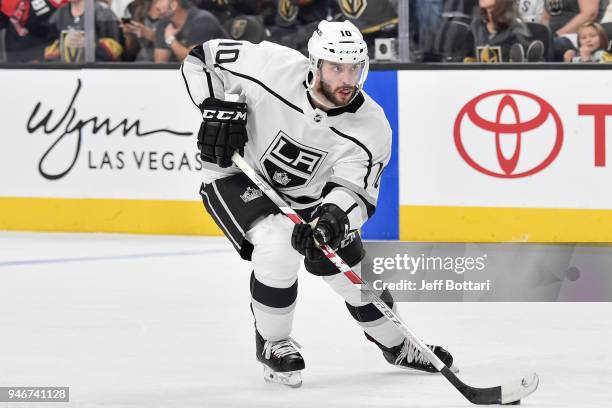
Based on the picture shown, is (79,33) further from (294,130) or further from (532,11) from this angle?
(294,130)

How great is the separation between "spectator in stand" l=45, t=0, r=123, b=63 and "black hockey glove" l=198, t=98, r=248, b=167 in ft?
9.09

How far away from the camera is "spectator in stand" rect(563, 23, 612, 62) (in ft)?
17.2

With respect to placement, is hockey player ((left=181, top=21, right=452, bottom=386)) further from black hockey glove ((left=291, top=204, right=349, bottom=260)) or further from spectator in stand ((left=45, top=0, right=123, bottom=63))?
spectator in stand ((left=45, top=0, right=123, bottom=63))

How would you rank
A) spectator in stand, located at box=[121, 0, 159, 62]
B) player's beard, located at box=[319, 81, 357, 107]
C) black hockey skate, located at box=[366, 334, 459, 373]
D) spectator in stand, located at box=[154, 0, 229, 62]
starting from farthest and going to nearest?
spectator in stand, located at box=[121, 0, 159, 62]
spectator in stand, located at box=[154, 0, 229, 62]
black hockey skate, located at box=[366, 334, 459, 373]
player's beard, located at box=[319, 81, 357, 107]

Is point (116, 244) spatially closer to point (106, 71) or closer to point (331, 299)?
point (106, 71)

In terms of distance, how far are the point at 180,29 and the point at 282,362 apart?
2947 mm

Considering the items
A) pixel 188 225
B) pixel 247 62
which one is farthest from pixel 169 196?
pixel 247 62

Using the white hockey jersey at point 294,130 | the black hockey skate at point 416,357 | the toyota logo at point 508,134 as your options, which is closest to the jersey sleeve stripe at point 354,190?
the white hockey jersey at point 294,130

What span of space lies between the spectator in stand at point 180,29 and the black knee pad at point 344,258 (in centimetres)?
255

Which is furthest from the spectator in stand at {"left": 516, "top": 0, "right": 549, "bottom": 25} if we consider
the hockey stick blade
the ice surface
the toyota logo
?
the hockey stick blade

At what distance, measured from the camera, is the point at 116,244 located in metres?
5.70

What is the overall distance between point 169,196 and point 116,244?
37cm

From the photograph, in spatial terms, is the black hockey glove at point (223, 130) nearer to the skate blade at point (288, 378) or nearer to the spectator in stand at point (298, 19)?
the skate blade at point (288, 378)

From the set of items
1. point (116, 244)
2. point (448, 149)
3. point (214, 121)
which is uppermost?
point (214, 121)
